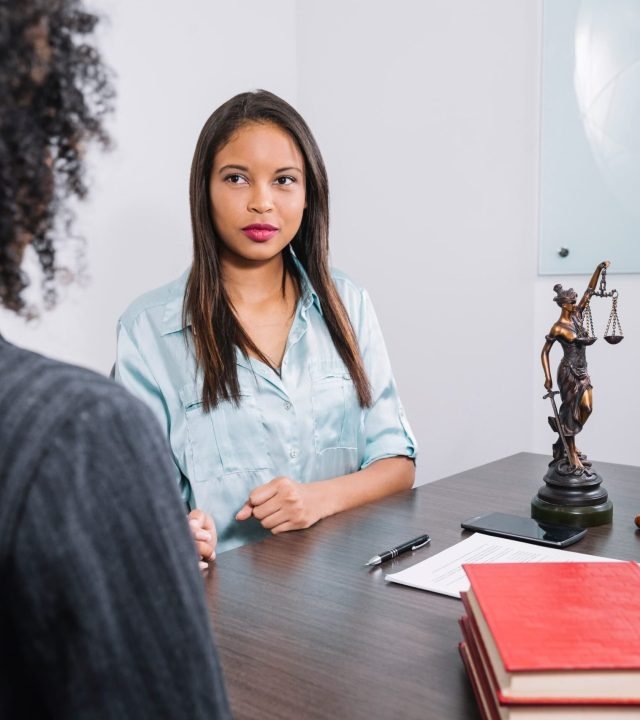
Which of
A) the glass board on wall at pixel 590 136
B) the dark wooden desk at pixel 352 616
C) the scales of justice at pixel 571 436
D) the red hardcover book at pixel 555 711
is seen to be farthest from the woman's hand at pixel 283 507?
Answer: the glass board on wall at pixel 590 136

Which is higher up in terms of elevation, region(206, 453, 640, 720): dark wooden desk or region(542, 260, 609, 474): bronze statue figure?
region(542, 260, 609, 474): bronze statue figure

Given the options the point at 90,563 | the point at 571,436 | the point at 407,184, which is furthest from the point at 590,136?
the point at 90,563

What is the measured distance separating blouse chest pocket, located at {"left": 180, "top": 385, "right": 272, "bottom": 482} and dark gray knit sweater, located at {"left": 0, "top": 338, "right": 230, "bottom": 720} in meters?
1.21

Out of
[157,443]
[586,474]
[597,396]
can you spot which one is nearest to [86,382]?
[157,443]

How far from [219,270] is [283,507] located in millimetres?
612

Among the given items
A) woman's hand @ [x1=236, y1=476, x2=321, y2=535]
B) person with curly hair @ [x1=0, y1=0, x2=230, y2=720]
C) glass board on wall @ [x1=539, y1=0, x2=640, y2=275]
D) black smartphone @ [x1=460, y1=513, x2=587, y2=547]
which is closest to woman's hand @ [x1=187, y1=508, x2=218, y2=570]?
woman's hand @ [x1=236, y1=476, x2=321, y2=535]

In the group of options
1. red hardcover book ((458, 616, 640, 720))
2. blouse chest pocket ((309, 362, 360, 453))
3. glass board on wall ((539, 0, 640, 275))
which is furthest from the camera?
glass board on wall ((539, 0, 640, 275))

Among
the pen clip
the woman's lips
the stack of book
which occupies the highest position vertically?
the woman's lips

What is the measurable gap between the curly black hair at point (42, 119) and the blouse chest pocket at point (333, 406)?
1.23 metres

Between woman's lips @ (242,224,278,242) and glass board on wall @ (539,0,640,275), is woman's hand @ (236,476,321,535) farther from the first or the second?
glass board on wall @ (539,0,640,275)

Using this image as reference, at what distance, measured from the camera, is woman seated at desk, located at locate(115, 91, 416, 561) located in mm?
1631

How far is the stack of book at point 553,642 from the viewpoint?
66 cm

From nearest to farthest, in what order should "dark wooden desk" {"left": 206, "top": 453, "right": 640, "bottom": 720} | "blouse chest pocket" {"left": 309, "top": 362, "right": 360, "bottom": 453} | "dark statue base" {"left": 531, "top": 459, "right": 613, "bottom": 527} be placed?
"dark wooden desk" {"left": 206, "top": 453, "right": 640, "bottom": 720}
"dark statue base" {"left": 531, "top": 459, "right": 613, "bottom": 527}
"blouse chest pocket" {"left": 309, "top": 362, "right": 360, "bottom": 453}

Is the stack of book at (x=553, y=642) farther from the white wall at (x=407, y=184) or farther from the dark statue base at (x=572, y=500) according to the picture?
the white wall at (x=407, y=184)
